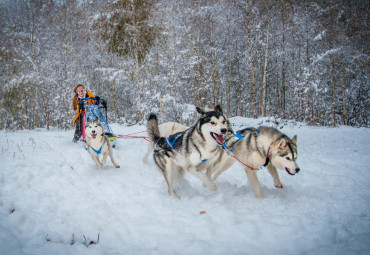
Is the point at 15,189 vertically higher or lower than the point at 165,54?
lower

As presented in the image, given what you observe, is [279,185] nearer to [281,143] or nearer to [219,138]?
[281,143]

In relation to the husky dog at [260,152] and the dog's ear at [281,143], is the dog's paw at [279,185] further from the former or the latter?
the dog's ear at [281,143]

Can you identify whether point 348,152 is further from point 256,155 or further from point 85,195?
point 85,195

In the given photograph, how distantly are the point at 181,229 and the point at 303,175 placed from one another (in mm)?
2506

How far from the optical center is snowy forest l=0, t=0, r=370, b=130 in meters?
10.6

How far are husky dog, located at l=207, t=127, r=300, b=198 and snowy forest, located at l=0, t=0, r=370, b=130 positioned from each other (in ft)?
23.0

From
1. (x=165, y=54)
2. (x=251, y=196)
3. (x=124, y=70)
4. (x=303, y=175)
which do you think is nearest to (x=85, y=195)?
(x=251, y=196)

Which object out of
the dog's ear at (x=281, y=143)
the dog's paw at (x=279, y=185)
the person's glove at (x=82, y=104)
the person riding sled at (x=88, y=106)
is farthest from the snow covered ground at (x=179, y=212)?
the person's glove at (x=82, y=104)

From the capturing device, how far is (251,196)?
2865mm

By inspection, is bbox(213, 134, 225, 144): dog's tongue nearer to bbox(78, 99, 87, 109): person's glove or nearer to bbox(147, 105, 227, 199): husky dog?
bbox(147, 105, 227, 199): husky dog

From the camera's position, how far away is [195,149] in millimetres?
3010

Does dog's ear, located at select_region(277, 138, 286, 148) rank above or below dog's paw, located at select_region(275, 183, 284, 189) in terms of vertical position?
above

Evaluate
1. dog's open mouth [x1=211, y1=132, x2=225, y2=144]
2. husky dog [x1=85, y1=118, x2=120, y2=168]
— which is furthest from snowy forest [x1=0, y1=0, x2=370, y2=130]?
dog's open mouth [x1=211, y1=132, x2=225, y2=144]

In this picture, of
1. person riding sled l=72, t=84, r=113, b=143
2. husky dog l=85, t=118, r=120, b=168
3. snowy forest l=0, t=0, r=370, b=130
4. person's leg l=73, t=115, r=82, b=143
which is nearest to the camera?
husky dog l=85, t=118, r=120, b=168
